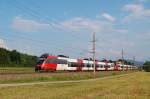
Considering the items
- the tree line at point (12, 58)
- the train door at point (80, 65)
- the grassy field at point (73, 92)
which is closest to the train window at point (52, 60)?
the train door at point (80, 65)

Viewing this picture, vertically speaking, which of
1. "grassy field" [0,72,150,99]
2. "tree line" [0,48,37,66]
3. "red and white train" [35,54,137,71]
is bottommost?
"grassy field" [0,72,150,99]

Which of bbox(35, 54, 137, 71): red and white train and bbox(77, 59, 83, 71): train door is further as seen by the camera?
bbox(77, 59, 83, 71): train door

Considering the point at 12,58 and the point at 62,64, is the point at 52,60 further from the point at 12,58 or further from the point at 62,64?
the point at 12,58

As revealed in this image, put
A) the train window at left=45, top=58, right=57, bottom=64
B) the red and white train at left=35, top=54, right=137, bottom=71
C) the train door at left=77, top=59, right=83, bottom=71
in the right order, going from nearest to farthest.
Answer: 1. the red and white train at left=35, top=54, right=137, bottom=71
2. the train window at left=45, top=58, right=57, bottom=64
3. the train door at left=77, top=59, right=83, bottom=71

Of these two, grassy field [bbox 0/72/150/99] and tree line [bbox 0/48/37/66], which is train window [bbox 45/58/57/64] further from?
tree line [bbox 0/48/37/66]

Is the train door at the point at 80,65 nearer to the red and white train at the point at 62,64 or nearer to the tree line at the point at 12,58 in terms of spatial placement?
the red and white train at the point at 62,64

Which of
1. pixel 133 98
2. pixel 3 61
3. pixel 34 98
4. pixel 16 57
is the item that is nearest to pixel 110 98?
pixel 133 98

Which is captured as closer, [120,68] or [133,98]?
[133,98]

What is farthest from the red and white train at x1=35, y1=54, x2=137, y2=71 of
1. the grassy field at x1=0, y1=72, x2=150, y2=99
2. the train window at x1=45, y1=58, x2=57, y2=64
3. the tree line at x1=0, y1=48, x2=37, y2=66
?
the tree line at x1=0, y1=48, x2=37, y2=66

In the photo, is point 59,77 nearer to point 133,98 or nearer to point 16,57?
point 133,98

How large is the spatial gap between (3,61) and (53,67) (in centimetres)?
4843

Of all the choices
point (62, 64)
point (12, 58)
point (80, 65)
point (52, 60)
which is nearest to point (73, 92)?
point (52, 60)

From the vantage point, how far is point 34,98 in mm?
19344

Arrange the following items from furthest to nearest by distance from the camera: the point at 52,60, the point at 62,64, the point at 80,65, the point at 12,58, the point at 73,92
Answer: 1. the point at 12,58
2. the point at 80,65
3. the point at 62,64
4. the point at 52,60
5. the point at 73,92
